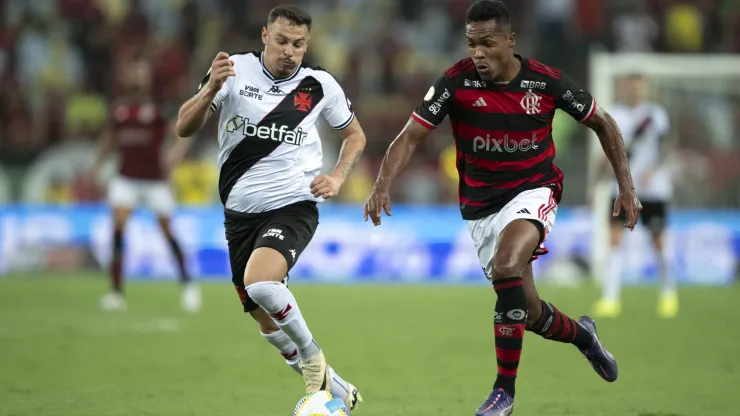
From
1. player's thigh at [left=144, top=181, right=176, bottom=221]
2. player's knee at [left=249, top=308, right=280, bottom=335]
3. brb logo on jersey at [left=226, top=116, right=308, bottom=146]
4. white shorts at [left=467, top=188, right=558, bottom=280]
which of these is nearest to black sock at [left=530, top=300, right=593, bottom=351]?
white shorts at [left=467, top=188, right=558, bottom=280]

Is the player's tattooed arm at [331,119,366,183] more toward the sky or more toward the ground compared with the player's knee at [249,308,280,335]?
more toward the sky

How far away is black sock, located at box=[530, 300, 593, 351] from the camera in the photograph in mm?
7453

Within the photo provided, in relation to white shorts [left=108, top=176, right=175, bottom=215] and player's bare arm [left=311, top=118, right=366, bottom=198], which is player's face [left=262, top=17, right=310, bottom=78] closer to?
player's bare arm [left=311, top=118, right=366, bottom=198]

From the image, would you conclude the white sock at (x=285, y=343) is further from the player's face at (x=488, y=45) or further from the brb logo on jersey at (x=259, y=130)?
the player's face at (x=488, y=45)

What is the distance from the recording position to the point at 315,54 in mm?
23156

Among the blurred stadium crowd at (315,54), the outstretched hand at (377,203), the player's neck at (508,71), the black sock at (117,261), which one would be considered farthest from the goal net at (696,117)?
the outstretched hand at (377,203)

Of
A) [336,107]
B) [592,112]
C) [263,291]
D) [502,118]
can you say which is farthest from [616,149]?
[263,291]

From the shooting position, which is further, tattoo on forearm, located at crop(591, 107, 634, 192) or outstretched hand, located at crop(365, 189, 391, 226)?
tattoo on forearm, located at crop(591, 107, 634, 192)

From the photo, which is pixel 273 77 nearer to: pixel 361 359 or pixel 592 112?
pixel 592 112

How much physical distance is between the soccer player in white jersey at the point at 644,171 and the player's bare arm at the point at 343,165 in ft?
23.2

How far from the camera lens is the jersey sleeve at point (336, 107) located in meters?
7.62

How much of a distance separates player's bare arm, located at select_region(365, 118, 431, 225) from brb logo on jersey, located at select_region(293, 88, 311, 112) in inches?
26.4

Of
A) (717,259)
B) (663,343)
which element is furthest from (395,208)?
(663,343)

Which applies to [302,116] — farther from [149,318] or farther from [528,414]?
[149,318]
